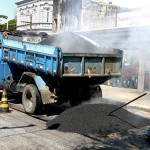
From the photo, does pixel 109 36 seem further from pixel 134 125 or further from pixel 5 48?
pixel 134 125

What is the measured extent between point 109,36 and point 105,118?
9300 mm

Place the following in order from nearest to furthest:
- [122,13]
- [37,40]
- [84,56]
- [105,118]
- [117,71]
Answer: [105,118], [84,56], [117,71], [37,40], [122,13]

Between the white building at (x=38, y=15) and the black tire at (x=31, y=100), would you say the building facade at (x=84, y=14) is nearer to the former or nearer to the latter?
the black tire at (x=31, y=100)

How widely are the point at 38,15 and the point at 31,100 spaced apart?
148 feet

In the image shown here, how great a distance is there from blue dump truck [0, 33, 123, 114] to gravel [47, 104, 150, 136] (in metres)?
1.04

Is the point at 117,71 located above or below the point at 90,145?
above

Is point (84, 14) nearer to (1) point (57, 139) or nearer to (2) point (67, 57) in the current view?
(2) point (67, 57)

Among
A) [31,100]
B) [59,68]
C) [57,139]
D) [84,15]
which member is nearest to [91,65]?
[59,68]

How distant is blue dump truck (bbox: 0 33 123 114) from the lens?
906 centimetres

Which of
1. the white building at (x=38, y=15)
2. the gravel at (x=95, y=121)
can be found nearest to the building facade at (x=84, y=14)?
the gravel at (x=95, y=121)

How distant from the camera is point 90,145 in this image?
268 inches

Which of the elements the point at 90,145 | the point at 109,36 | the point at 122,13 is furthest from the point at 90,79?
the point at 122,13

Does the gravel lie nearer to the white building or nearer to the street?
the street

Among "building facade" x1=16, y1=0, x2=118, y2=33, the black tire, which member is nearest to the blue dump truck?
the black tire
